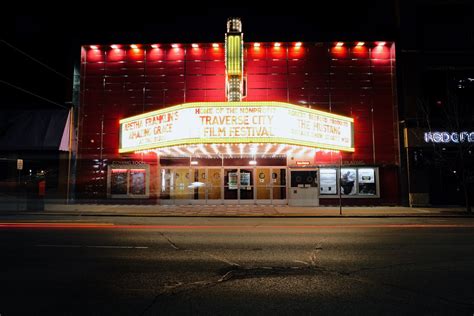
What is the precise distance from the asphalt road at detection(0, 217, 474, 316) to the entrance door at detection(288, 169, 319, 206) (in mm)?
10251

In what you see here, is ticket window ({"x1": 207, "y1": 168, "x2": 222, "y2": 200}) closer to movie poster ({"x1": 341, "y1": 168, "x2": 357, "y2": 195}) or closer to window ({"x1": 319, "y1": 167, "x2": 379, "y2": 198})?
window ({"x1": 319, "y1": 167, "x2": 379, "y2": 198})

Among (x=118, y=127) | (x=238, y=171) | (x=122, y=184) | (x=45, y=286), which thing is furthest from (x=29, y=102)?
(x=45, y=286)

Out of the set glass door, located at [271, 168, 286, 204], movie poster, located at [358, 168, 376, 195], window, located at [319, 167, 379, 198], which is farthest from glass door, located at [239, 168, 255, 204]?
movie poster, located at [358, 168, 376, 195]

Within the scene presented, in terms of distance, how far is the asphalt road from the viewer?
4.82 metres

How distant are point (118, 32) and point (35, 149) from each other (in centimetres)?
930

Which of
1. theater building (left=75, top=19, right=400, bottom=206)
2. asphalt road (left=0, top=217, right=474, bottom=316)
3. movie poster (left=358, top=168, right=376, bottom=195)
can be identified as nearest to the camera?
asphalt road (left=0, top=217, right=474, bottom=316)

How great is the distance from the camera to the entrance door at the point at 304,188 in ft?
69.8

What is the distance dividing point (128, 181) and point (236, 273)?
17.1 meters

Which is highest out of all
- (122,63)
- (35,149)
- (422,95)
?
(122,63)

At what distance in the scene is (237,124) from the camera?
1648cm

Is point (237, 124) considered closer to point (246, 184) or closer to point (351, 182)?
point (246, 184)

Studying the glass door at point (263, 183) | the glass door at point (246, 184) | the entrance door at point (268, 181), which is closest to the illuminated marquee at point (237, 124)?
the entrance door at point (268, 181)

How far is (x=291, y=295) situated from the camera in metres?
5.23

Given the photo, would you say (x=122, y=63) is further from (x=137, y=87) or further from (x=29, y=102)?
(x=29, y=102)
